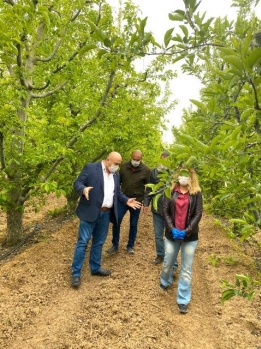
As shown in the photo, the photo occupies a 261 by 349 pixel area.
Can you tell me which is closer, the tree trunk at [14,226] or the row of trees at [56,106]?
the row of trees at [56,106]

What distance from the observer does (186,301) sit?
4.32 metres

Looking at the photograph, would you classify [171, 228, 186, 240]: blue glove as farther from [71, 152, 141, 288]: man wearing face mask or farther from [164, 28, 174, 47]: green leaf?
[164, 28, 174, 47]: green leaf

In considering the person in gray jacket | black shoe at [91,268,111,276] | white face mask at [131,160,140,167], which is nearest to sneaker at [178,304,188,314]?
the person in gray jacket

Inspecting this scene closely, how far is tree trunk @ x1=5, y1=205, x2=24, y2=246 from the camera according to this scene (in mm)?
6176

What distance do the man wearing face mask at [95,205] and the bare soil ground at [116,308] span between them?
365mm

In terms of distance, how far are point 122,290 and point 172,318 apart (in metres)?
0.97

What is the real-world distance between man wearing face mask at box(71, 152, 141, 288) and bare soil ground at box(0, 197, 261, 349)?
0.36 m

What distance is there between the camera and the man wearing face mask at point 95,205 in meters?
4.80

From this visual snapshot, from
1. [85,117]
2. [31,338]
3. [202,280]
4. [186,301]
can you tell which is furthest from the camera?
[85,117]

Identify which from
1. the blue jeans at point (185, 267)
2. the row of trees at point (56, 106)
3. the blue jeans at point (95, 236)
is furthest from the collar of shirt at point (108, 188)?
the blue jeans at point (185, 267)

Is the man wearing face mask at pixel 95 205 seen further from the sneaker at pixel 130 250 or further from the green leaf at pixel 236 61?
the green leaf at pixel 236 61

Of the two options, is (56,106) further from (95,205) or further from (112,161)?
(95,205)

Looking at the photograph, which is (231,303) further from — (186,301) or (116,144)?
(116,144)

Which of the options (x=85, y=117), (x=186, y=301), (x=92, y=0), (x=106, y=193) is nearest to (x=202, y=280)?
(x=186, y=301)
